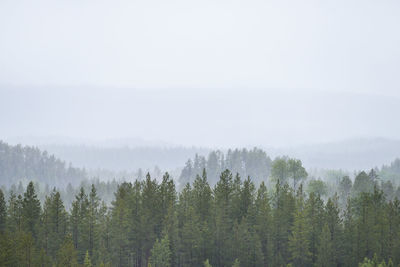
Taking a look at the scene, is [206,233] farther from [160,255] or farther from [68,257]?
[68,257]

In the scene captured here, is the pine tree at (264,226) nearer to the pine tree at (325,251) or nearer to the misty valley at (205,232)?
the misty valley at (205,232)

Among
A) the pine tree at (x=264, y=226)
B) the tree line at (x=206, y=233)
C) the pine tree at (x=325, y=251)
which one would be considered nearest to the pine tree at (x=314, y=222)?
the tree line at (x=206, y=233)

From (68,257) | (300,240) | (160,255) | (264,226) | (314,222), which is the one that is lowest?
(160,255)

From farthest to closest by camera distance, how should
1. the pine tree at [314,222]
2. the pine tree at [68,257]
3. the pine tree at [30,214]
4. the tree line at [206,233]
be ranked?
the pine tree at [30,214] < the pine tree at [314,222] < the tree line at [206,233] < the pine tree at [68,257]

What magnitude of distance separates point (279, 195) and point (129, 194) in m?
29.3

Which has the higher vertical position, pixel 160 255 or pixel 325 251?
pixel 160 255

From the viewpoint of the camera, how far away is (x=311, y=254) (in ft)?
237

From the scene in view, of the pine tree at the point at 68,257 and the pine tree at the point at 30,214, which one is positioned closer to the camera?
the pine tree at the point at 68,257

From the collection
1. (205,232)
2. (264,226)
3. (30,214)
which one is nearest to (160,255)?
(205,232)

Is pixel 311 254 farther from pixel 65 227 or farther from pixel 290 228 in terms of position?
pixel 65 227

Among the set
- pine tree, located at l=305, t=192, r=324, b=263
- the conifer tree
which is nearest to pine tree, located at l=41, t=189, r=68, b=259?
the conifer tree

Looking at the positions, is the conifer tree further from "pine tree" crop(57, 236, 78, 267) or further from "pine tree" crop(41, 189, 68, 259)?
"pine tree" crop(41, 189, 68, 259)

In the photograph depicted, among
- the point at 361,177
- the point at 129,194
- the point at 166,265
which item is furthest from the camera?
the point at 361,177

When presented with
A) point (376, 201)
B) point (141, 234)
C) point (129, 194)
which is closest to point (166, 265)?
point (141, 234)
